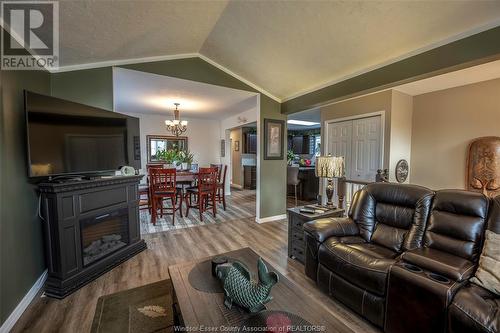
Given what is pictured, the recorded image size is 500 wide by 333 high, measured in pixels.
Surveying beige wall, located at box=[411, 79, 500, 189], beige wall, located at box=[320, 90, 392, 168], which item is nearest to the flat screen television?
beige wall, located at box=[320, 90, 392, 168]

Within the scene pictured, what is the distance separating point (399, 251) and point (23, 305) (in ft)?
10.7

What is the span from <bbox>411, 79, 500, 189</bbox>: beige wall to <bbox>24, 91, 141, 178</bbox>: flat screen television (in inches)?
206

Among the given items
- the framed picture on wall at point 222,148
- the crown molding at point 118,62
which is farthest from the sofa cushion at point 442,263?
the framed picture on wall at point 222,148

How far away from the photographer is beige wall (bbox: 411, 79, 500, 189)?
3687 mm

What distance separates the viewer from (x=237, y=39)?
2943mm

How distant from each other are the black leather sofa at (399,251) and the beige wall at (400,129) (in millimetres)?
2210

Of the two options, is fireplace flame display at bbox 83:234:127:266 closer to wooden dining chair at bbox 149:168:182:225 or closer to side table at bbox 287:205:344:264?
wooden dining chair at bbox 149:168:182:225

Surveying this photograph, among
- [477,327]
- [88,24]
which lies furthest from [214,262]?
[88,24]

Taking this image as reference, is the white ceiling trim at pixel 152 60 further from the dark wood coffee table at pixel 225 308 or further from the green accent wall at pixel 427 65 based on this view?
the dark wood coffee table at pixel 225 308

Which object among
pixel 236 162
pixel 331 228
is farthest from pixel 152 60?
pixel 236 162

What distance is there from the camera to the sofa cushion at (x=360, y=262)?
1.67 m

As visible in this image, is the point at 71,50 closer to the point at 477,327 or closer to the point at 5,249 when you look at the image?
the point at 5,249

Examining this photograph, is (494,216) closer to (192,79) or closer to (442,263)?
(442,263)

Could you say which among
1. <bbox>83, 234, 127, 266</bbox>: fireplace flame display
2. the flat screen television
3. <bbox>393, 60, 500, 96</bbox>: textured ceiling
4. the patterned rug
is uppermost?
<bbox>393, 60, 500, 96</bbox>: textured ceiling
